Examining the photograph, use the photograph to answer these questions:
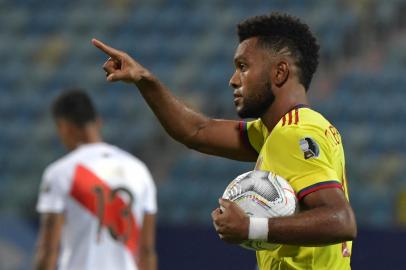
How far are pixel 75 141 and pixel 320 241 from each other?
10.4ft

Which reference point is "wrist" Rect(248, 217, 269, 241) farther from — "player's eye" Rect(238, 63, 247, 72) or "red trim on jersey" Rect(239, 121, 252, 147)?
"red trim on jersey" Rect(239, 121, 252, 147)

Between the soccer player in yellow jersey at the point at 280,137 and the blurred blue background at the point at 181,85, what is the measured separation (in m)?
4.87

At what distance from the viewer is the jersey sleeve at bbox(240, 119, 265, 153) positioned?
4199 millimetres

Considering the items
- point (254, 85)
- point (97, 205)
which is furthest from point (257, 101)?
point (97, 205)

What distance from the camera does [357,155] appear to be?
1136 centimetres

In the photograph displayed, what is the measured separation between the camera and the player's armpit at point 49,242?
5.83m

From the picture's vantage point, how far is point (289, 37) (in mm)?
3746

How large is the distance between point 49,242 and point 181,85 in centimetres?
739

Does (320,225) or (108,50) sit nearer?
(320,225)

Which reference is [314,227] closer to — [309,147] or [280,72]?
[309,147]

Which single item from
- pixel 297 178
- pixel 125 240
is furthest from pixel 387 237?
pixel 297 178

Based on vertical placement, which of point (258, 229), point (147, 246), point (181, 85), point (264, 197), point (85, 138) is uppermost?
point (181, 85)

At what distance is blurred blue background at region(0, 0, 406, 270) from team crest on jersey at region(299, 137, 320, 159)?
5.76 meters

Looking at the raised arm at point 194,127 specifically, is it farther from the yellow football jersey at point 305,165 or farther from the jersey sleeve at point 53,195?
the jersey sleeve at point 53,195
